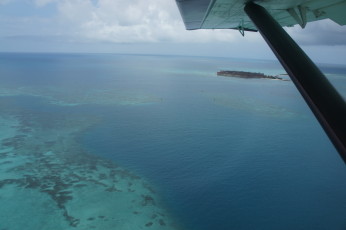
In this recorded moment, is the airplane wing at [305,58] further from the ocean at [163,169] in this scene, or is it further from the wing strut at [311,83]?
the ocean at [163,169]

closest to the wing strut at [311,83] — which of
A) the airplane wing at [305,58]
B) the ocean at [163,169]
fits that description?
the airplane wing at [305,58]

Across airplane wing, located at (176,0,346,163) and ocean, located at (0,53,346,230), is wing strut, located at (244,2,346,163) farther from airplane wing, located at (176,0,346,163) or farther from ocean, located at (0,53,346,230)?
ocean, located at (0,53,346,230)

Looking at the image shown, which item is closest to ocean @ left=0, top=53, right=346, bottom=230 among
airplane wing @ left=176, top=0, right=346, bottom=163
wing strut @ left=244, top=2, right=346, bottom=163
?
airplane wing @ left=176, top=0, right=346, bottom=163

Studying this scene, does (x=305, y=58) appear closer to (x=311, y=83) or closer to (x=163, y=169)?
(x=311, y=83)

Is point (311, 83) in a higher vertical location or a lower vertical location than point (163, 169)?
higher

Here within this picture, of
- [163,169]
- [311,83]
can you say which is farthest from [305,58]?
[163,169]

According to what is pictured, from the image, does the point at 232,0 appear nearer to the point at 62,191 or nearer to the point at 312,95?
the point at 312,95
